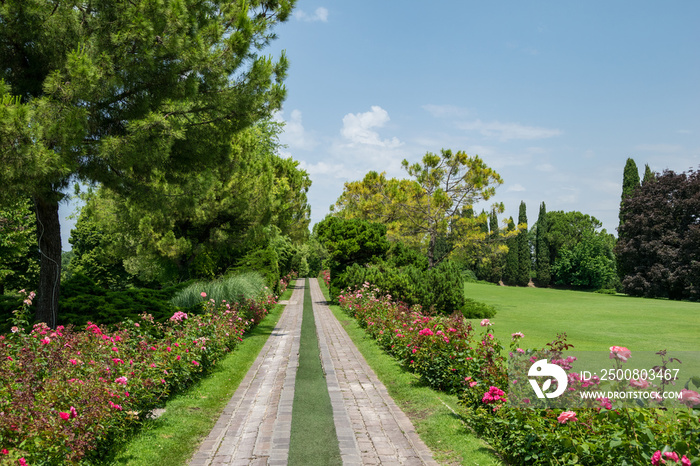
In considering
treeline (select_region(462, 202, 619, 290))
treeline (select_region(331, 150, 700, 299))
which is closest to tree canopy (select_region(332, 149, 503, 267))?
treeline (select_region(331, 150, 700, 299))

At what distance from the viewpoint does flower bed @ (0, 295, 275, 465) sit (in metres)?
3.44

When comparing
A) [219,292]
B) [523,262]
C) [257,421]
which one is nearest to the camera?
[257,421]

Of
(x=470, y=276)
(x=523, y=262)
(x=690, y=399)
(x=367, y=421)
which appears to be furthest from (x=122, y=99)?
(x=470, y=276)

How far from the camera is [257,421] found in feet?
17.5

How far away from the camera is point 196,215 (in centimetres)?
1434

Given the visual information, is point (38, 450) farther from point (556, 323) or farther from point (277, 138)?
point (277, 138)

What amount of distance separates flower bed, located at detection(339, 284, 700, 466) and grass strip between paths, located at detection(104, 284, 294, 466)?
3.07 meters

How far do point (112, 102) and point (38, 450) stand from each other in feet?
21.9

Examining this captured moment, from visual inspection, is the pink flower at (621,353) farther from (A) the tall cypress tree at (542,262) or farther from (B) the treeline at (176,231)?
(A) the tall cypress tree at (542,262)

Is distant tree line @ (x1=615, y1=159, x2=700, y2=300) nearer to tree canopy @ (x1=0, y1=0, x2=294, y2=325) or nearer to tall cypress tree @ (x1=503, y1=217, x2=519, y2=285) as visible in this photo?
tall cypress tree @ (x1=503, y1=217, x2=519, y2=285)

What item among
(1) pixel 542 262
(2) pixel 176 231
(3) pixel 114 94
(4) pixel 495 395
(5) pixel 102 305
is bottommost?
(4) pixel 495 395

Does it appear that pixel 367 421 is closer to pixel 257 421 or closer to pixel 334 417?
pixel 334 417

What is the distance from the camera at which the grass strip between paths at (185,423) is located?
166 inches

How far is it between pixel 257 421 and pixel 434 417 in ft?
7.11
